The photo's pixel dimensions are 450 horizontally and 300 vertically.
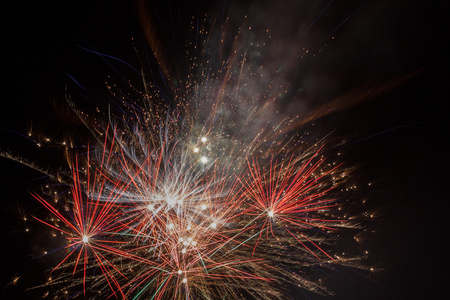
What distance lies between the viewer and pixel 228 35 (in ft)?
7.50

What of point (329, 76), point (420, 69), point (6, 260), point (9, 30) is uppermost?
point (9, 30)

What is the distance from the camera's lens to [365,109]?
8.87 feet

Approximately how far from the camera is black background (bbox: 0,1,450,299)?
1791 mm

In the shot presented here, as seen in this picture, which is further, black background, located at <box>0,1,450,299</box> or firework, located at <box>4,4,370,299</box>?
firework, located at <box>4,4,370,299</box>

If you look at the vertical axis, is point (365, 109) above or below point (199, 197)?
above

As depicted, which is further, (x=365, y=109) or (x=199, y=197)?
(x=365, y=109)

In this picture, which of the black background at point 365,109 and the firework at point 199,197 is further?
the firework at point 199,197

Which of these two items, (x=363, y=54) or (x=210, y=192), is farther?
(x=363, y=54)

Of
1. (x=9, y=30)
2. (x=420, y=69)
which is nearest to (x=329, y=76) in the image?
(x=420, y=69)

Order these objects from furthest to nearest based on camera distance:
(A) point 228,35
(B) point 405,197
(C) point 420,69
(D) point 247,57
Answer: (B) point 405,197
(C) point 420,69
(D) point 247,57
(A) point 228,35

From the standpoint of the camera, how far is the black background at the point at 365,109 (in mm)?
1791

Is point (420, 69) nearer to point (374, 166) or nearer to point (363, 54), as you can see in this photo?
point (363, 54)

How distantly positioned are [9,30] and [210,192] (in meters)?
2.23

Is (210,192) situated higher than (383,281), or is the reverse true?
(210,192)
